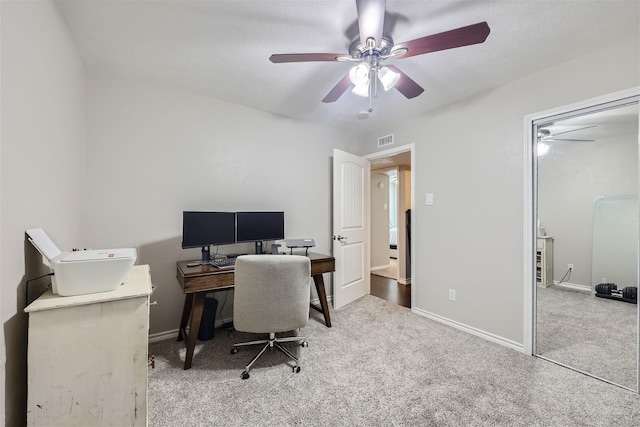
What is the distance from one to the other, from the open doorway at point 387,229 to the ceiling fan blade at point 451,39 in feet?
5.97

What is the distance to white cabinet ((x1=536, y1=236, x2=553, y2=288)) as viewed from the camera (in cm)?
229

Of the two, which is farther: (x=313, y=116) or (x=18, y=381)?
(x=313, y=116)

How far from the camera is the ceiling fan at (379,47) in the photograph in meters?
1.32

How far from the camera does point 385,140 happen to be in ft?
11.6

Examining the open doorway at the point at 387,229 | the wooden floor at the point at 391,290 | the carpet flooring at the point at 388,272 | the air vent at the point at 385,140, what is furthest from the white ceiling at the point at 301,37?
the carpet flooring at the point at 388,272

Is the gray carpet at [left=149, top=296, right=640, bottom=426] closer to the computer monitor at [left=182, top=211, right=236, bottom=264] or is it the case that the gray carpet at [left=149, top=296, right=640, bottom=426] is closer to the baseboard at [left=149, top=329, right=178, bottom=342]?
the baseboard at [left=149, top=329, right=178, bottom=342]

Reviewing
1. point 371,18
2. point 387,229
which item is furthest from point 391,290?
point 371,18

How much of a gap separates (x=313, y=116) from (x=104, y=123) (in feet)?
6.62

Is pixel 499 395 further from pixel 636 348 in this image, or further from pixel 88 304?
pixel 88 304

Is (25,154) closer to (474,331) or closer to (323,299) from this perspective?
(323,299)

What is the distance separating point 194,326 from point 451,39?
2.45m

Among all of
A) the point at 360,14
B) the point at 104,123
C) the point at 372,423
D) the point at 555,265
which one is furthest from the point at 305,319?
the point at 104,123

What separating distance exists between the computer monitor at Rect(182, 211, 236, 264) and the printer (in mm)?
990

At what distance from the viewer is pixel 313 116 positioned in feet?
10.6
